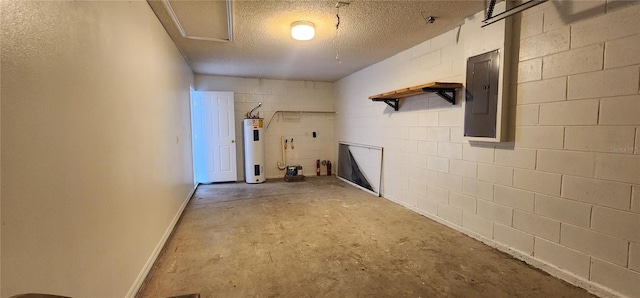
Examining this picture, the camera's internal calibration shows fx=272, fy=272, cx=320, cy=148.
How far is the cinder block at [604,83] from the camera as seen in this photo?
1.76 m

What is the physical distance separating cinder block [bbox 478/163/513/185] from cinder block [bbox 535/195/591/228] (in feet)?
0.96

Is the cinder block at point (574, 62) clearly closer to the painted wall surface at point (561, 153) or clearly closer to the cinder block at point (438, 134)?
the painted wall surface at point (561, 153)

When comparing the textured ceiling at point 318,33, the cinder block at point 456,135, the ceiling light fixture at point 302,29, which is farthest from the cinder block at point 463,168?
the ceiling light fixture at point 302,29

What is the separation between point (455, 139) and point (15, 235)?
3448 mm

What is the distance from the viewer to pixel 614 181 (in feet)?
6.10

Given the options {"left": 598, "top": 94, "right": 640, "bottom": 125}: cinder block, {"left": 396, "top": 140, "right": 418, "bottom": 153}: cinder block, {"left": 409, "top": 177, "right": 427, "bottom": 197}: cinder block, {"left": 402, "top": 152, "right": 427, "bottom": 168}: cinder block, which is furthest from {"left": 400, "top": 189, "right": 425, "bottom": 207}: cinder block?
{"left": 598, "top": 94, "right": 640, "bottom": 125}: cinder block

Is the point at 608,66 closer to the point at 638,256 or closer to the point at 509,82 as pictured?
the point at 509,82

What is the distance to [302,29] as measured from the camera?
2.95 m

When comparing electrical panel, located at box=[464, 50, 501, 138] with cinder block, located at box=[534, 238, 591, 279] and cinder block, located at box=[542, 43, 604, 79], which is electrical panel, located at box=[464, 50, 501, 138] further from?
cinder block, located at box=[534, 238, 591, 279]

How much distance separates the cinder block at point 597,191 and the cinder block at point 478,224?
795 mm

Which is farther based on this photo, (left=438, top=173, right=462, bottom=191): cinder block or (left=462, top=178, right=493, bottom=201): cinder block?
(left=438, top=173, right=462, bottom=191): cinder block

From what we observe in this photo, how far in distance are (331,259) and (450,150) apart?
74.7 inches

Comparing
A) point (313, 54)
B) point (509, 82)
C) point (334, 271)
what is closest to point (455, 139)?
point (509, 82)

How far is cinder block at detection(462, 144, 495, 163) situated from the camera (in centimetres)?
272
